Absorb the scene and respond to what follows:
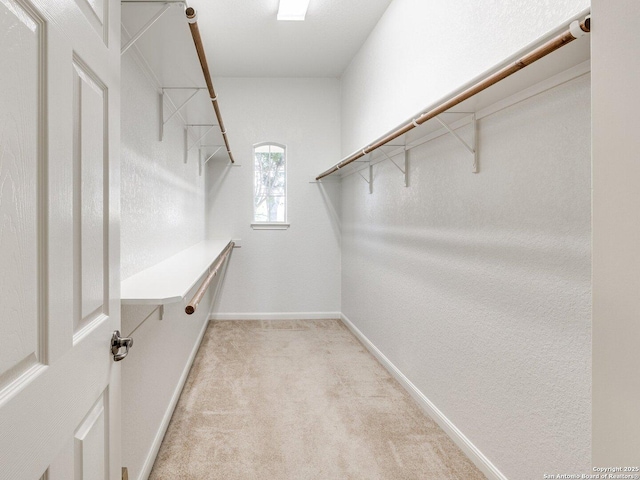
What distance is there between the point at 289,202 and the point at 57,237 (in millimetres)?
4297

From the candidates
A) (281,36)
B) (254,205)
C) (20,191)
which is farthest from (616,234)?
(254,205)

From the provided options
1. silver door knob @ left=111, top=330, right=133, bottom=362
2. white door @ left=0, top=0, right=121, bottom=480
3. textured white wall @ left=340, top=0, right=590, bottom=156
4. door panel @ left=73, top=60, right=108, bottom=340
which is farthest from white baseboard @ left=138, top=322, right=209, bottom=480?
textured white wall @ left=340, top=0, right=590, bottom=156

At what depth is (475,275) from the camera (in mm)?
1970

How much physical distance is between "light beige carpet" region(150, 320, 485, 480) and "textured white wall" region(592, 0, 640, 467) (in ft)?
4.76

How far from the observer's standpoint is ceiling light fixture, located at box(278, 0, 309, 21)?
124 inches

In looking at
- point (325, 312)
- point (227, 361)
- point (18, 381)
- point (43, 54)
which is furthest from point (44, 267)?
point (325, 312)

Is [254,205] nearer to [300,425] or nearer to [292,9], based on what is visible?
[292,9]

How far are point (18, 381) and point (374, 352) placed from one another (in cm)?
328

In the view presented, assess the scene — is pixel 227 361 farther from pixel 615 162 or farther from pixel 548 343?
pixel 615 162

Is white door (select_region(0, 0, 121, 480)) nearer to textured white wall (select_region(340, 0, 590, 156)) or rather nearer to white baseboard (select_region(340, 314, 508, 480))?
textured white wall (select_region(340, 0, 590, 156))

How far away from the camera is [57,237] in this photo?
0.69 m

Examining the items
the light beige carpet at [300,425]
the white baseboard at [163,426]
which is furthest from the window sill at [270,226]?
the white baseboard at [163,426]

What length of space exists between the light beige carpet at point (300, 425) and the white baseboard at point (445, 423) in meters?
0.04

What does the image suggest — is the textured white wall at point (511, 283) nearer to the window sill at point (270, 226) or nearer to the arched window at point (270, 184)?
the window sill at point (270, 226)
